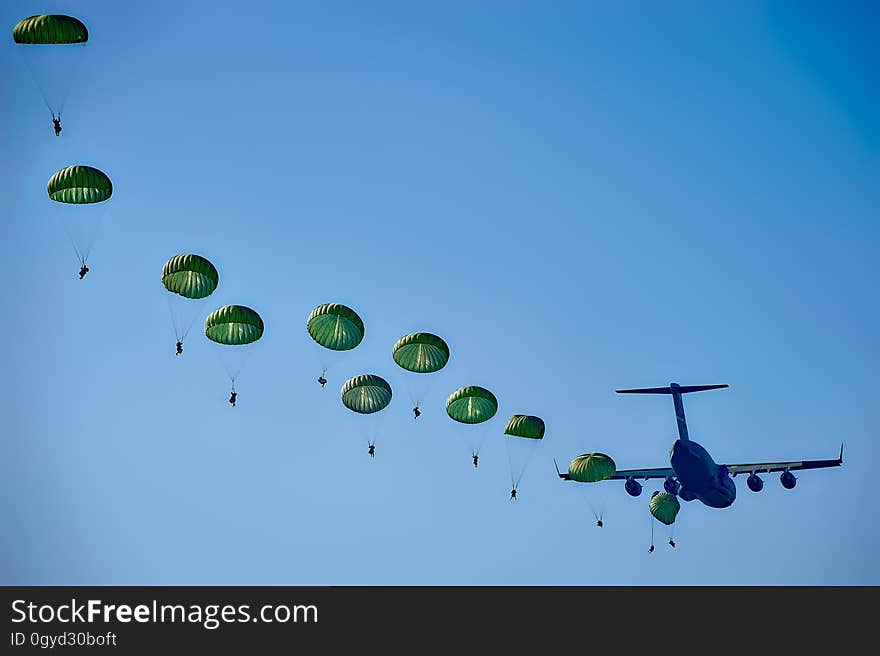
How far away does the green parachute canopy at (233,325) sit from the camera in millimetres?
58125

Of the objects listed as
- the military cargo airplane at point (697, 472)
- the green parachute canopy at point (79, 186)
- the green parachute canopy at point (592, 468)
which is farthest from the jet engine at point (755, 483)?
the green parachute canopy at point (79, 186)

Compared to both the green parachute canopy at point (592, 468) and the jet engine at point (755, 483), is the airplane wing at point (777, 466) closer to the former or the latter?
the jet engine at point (755, 483)

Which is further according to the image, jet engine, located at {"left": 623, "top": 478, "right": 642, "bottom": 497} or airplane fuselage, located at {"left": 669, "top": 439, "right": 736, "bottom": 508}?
jet engine, located at {"left": 623, "top": 478, "right": 642, "bottom": 497}

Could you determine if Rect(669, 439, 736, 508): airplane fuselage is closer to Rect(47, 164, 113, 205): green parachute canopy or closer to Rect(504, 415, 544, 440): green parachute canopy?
Rect(504, 415, 544, 440): green parachute canopy

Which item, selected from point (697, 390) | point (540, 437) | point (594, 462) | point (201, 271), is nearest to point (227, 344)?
point (201, 271)

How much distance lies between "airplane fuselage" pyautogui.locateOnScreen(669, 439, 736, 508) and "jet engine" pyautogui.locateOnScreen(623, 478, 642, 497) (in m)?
9.10

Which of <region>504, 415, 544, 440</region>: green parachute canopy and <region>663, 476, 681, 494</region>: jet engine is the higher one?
<region>663, 476, 681, 494</region>: jet engine

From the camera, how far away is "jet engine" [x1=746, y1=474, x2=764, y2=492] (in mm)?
86488

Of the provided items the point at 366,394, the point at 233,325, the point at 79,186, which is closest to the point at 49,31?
the point at 79,186

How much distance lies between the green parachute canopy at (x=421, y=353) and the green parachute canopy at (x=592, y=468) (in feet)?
46.2

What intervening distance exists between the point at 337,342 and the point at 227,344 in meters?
6.00

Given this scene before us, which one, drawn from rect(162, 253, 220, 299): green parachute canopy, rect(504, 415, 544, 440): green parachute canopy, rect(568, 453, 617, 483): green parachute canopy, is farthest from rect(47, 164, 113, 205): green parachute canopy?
rect(568, 453, 617, 483): green parachute canopy

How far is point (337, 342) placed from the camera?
5869 cm
